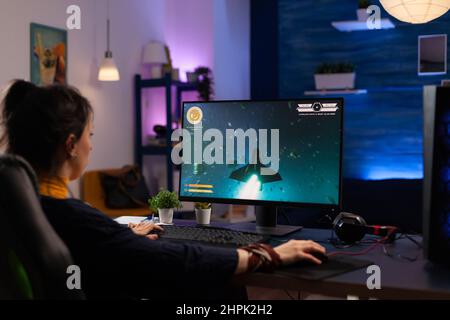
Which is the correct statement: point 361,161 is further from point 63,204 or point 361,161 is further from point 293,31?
point 63,204

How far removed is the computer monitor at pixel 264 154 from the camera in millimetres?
1994

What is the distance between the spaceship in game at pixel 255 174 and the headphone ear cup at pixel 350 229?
0.28 metres

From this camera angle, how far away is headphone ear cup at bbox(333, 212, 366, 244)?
6.26 feet

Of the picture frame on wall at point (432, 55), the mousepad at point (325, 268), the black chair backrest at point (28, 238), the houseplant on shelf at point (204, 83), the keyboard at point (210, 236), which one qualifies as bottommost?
the mousepad at point (325, 268)

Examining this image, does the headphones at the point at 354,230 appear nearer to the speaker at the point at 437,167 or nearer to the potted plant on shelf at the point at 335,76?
the speaker at the point at 437,167

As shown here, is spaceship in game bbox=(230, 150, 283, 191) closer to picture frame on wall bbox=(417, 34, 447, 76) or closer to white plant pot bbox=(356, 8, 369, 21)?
white plant pot bbox=(356, 8, 369, 21)

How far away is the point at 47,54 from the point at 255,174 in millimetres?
2892

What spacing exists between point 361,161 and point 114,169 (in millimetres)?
2212

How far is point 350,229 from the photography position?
191 centimetres

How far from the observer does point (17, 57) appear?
420cm

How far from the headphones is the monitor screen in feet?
0.21

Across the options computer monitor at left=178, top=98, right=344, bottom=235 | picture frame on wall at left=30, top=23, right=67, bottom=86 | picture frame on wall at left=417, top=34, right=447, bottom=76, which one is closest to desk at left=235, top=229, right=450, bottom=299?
computer monitor at left=178, top=98, right=344, bottom=235

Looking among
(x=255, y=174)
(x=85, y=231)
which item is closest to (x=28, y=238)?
(x=85, y=231)

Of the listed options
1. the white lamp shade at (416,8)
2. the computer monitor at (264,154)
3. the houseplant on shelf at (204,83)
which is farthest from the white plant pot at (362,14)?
the computer monitor at (264,154)
